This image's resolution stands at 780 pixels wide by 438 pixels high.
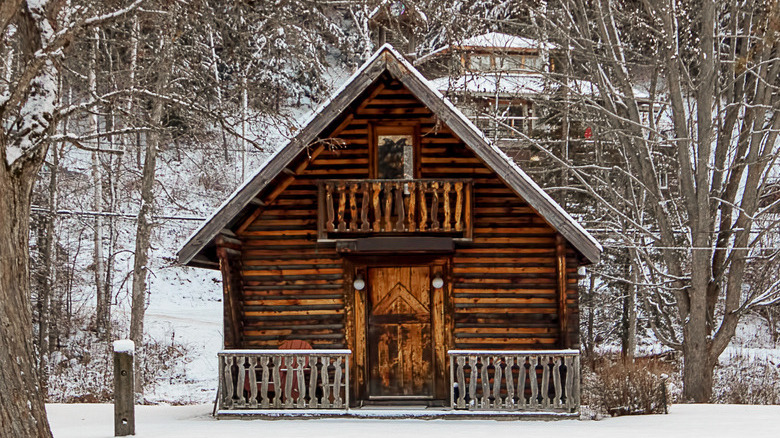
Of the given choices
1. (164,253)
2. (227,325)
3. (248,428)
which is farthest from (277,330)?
(164,253)

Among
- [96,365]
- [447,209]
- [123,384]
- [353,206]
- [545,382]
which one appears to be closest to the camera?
[123,384]

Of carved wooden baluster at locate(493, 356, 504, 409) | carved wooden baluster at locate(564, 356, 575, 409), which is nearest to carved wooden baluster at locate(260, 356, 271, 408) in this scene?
carved wooden baluster at locate(493, 356, 504, 409)

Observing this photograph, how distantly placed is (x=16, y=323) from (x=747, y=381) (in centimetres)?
2086

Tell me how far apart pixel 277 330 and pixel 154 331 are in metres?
16.3

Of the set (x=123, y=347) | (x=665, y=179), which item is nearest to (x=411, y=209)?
(x=123, y=347)

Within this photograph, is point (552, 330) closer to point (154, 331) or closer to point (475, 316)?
point (475, 316)

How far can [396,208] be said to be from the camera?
1448 centimetres

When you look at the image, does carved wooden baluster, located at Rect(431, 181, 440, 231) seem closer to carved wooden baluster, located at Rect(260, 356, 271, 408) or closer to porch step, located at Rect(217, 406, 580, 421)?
porch step, located at Rect(217, 406, 580, 421)

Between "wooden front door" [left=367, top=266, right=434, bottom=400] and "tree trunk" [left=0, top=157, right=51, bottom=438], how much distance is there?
23.5 feet

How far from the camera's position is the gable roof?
45.0 feet

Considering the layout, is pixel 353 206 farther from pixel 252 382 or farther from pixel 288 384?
pixel 252 382

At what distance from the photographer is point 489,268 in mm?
15156

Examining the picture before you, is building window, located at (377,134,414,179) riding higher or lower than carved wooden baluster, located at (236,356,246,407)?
higher

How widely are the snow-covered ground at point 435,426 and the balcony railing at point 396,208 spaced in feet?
9.97
